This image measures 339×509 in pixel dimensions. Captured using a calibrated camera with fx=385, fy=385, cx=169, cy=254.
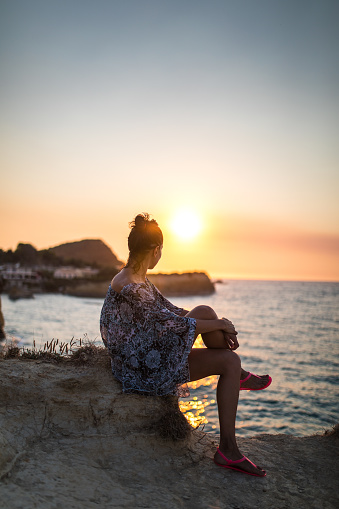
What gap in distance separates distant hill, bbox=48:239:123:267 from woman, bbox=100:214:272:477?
70865 mm

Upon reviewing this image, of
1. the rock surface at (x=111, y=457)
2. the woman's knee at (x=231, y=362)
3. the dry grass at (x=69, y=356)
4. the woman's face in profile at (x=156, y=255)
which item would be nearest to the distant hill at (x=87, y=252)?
the dry grass at (x=69, y=356)

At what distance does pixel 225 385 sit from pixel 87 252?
92.6 metres

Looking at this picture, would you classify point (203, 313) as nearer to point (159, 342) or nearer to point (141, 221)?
point (159, 342)

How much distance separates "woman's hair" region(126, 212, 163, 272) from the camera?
392cm

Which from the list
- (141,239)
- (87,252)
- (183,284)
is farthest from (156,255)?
(87,252)

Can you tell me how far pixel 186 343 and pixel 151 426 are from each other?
0.98m

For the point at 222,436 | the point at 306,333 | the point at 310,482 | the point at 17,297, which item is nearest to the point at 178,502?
the point at 222,436

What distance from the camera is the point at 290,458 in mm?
4246

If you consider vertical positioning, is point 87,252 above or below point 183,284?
above

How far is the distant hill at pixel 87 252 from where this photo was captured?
81312 mm

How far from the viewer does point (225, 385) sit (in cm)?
379

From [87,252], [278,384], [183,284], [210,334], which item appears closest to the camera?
[210,334]

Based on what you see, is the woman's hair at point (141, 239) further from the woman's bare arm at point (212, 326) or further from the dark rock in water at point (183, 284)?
the dark rock in water at point (183, 284)

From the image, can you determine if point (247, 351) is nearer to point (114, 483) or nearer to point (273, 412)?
point (273, 412)
